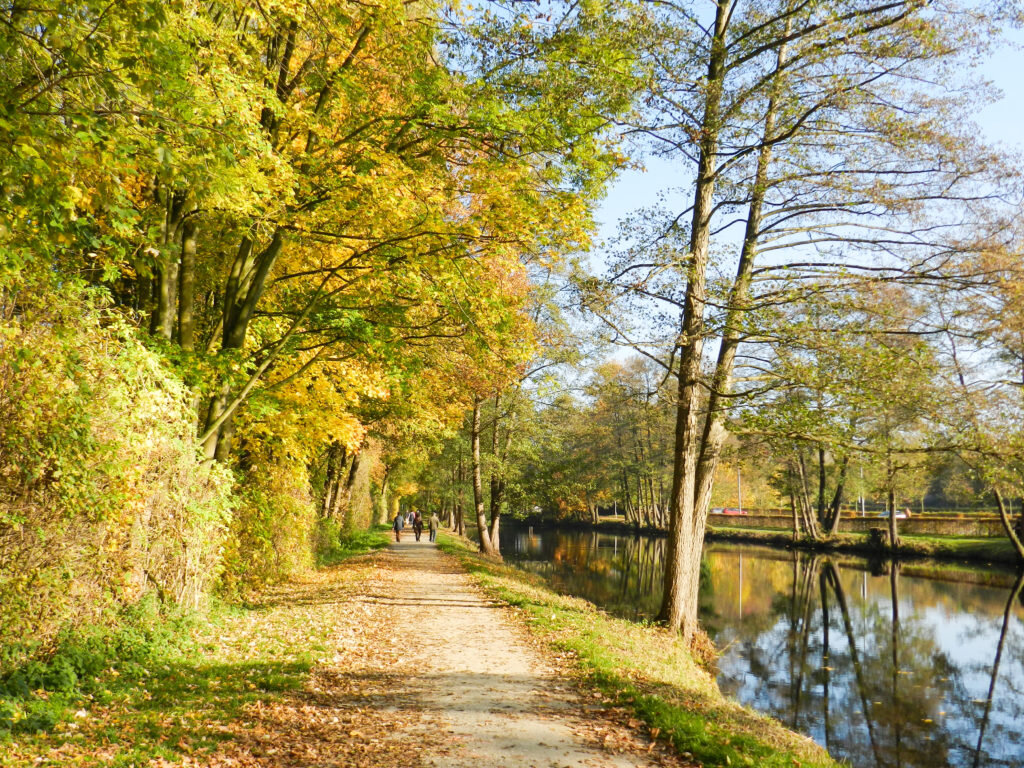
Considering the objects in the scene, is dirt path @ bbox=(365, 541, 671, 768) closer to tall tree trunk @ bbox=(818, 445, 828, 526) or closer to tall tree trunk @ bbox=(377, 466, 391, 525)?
tall tree trunk @ bbox=(377, 466, 391, 525)

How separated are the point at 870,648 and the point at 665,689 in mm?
11192

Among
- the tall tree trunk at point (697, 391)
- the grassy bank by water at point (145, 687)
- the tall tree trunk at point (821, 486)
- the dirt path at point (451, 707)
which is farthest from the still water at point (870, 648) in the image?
the grassy bank by water at point (145, 687)

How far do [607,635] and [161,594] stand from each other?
603 cm

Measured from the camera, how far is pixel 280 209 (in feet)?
26.4

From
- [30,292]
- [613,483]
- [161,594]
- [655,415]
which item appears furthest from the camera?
[613,483]

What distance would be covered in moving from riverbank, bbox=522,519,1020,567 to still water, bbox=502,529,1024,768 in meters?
2.29

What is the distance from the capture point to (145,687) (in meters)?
6.04

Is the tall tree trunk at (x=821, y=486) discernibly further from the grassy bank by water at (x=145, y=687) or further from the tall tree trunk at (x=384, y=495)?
the grassy bank by water at (x=145, y=687)

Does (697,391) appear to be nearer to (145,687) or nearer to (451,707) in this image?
(451,707)

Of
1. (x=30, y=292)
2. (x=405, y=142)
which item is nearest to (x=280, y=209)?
(x=405, y=142)

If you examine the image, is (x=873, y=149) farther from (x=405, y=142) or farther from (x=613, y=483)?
(x=613, y=483)

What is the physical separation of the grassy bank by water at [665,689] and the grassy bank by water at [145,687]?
129 inches

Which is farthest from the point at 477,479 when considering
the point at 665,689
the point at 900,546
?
the point at 900,546

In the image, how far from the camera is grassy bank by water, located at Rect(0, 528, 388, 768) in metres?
4.63
